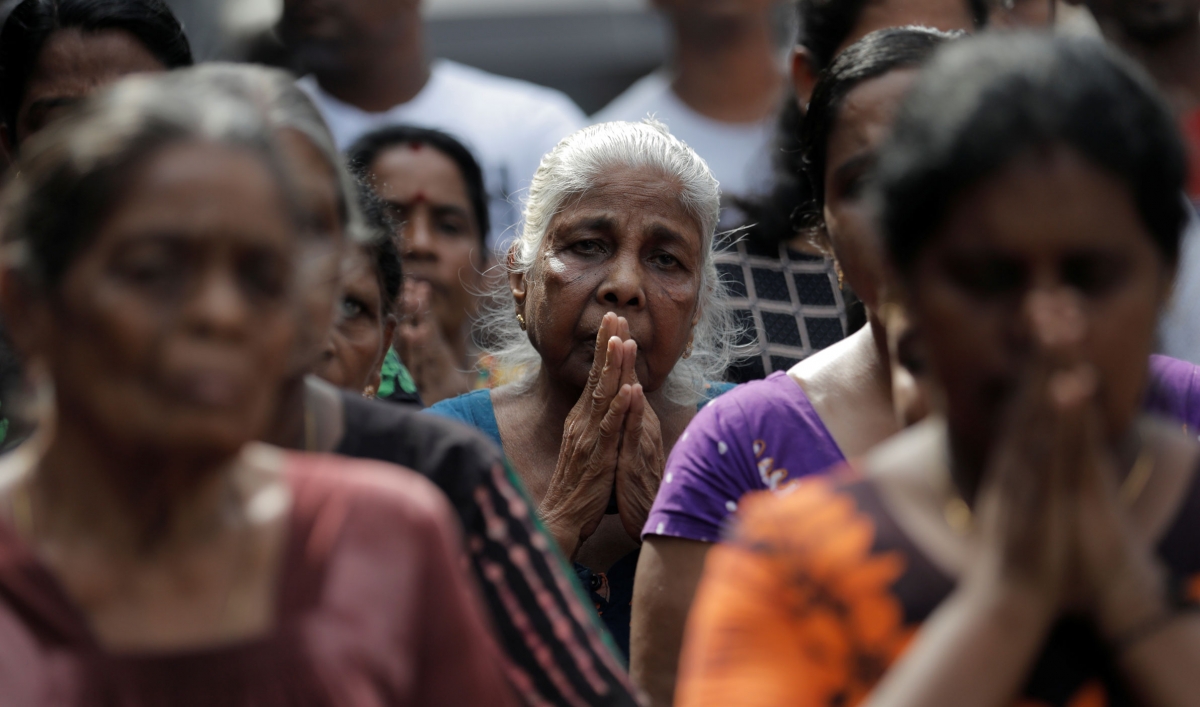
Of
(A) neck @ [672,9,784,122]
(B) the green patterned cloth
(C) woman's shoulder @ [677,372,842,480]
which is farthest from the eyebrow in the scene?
(A) neck @ [672,9,784,122]

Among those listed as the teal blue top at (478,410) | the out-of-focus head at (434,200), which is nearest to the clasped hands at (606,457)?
the teal blue top at (478,410)

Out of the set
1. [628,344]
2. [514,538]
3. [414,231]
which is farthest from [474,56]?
[514,538]

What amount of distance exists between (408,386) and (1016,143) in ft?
8.94

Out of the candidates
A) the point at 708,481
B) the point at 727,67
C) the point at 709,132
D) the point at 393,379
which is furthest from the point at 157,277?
the point at 727,67

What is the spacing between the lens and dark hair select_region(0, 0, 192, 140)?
3.53m

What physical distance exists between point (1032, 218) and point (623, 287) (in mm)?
1930

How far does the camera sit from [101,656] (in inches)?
61.4

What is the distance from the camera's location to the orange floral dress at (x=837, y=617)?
5.03 feet

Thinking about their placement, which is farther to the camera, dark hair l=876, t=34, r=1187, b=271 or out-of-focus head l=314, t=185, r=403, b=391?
out-of-focus head l=314, t=185, r=403, b=391

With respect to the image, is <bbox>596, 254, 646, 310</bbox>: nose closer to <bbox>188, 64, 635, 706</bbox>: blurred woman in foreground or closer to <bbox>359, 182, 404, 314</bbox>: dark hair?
<bbox>359, 182, 404, 314</bbox>: dark hair

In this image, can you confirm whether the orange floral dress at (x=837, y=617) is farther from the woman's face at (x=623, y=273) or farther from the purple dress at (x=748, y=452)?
the woman's face at (x=623, y=273)

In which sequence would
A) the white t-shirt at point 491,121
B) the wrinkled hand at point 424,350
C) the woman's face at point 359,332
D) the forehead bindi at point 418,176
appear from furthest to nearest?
the white t-shirt at point 491,121
the forehead bindi at point 418,176
the wrinkled hand at point 424,350
the woman's face at point 359,332

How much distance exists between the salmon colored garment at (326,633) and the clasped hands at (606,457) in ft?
4.89

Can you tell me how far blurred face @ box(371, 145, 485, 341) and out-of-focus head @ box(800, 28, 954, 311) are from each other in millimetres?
2015
